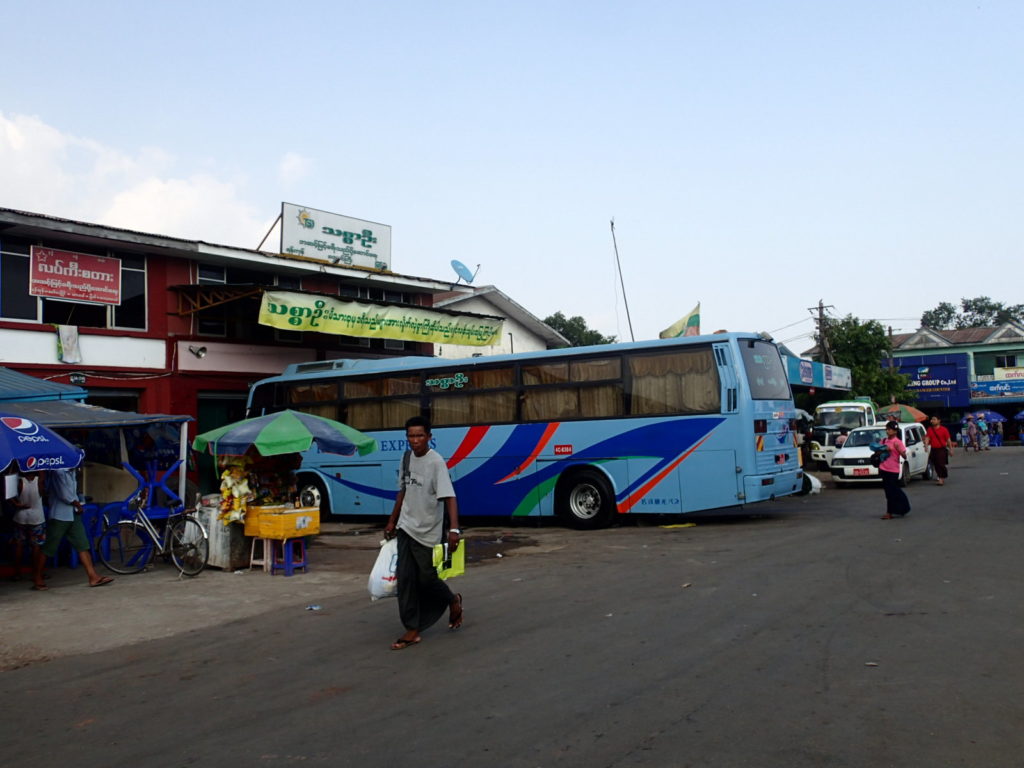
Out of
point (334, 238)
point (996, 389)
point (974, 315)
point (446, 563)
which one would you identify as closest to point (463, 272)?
point (334, 238)

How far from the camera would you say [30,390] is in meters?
13.2

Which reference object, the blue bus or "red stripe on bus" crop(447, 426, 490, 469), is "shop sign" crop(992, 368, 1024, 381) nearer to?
the blue bus

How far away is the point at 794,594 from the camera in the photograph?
26.8 ft

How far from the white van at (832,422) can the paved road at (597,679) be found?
20.4 meters

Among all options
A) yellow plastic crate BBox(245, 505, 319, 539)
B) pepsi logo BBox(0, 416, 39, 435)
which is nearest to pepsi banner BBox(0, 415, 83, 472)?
pepsi logo BBox(0, 416, 39, 435)

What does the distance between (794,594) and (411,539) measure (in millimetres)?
3767

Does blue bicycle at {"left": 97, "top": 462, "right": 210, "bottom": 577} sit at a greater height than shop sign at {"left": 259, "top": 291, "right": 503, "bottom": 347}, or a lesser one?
lesser

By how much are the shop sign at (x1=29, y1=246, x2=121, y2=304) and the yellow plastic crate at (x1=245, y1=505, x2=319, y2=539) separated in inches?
371

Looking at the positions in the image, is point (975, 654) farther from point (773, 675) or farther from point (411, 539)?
point (411, 539)

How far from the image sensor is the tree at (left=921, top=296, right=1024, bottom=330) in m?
93.9

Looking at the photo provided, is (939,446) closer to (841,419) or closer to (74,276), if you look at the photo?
(841,419)

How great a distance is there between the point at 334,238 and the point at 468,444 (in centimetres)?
1007

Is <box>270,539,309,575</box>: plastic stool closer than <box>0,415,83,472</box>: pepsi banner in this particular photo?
No

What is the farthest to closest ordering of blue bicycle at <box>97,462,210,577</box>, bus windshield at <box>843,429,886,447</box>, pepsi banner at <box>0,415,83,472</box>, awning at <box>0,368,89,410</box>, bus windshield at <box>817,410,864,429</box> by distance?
bus windshield at <box>817,410,864,429</box>
bus windshield at <box>843,429,886,447</box>
awning at <box>0,368,89,410</box>
blue bicycle at <box>97,462,210,577</box>
pepsi banner at <box>0,415,83,472</box>
